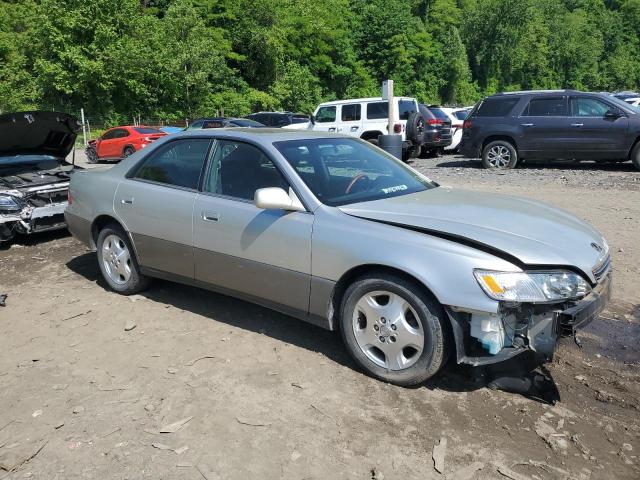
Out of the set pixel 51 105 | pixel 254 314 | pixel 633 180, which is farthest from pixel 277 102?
pixel 254 314

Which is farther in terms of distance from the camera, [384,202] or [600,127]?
[600,127]

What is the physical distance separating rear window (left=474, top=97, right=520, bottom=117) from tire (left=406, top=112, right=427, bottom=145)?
1949mm

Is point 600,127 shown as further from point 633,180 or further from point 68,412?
point 68,412

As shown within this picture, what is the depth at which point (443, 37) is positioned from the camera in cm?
7438

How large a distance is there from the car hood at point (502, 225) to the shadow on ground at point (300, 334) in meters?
0.77

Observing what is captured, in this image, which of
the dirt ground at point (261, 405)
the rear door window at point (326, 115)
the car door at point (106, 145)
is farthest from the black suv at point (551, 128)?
the car door at point (106, 145)

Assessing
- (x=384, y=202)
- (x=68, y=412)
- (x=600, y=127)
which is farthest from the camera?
(x=600, y=127)

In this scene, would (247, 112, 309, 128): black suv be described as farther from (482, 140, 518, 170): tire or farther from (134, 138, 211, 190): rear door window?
(134, 138, 211, 190): rear door window

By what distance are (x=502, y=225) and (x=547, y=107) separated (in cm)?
1056

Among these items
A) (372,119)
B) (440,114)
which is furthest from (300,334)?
(440,114)

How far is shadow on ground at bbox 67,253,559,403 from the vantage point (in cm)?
341

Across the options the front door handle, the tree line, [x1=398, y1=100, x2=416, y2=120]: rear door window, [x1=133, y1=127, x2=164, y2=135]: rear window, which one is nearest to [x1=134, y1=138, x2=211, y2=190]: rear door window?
the front door handle

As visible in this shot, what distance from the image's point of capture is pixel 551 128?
41.2 feet

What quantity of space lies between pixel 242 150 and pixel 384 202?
1199 millimetres
